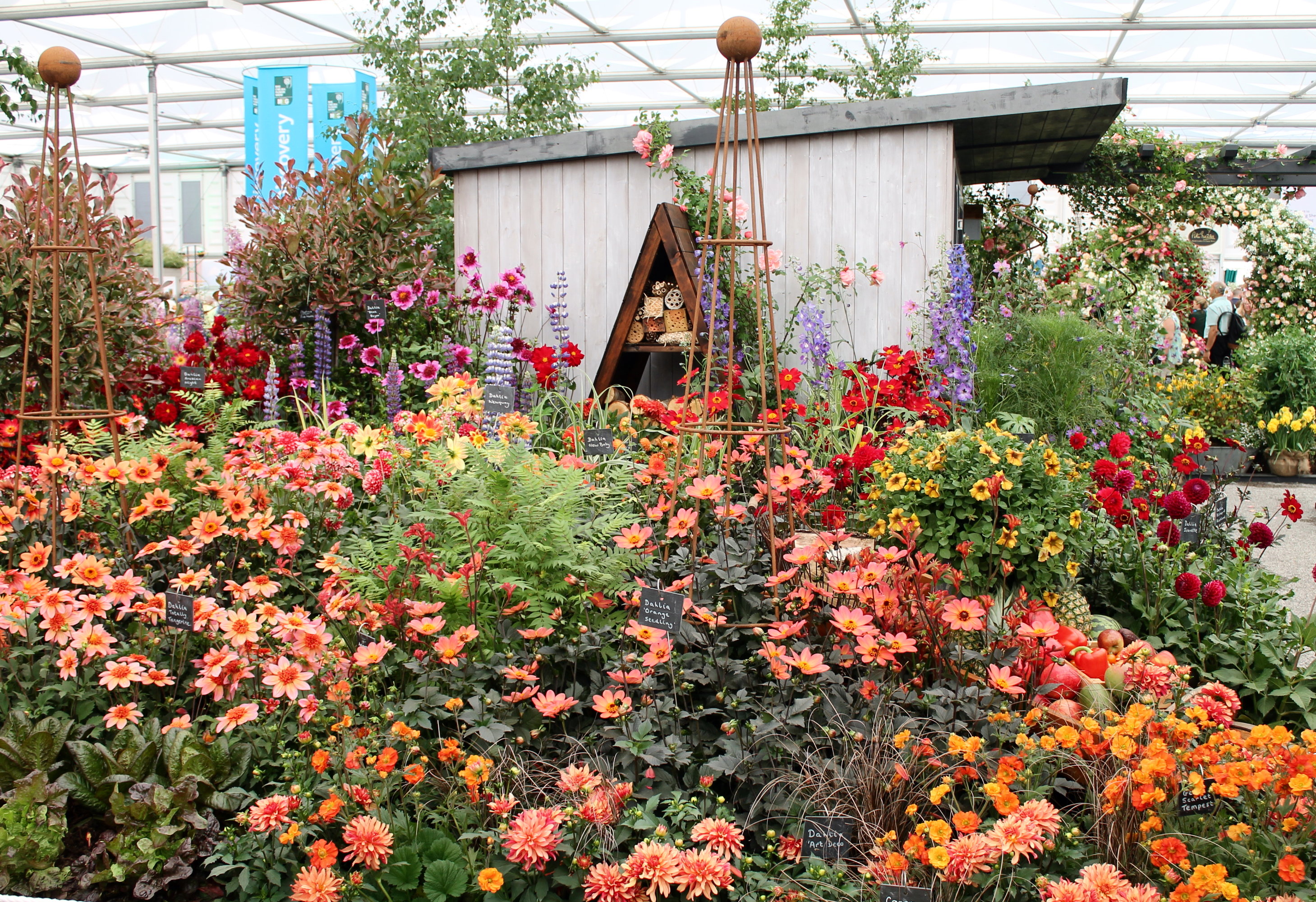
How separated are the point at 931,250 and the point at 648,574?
319cm

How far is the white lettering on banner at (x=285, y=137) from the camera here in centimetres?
798

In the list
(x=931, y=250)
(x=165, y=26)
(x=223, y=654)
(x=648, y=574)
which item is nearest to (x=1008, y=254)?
(x=931, y=250)

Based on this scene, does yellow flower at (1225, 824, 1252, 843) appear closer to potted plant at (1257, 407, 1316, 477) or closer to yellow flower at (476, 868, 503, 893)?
yellow flower at (476, 868, 503, 893)

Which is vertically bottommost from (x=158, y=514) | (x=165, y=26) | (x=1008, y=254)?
(x=158, y=514)

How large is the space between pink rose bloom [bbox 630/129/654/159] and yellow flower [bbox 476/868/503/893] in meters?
4.22

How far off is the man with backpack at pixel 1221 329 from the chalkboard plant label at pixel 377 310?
8396 mm

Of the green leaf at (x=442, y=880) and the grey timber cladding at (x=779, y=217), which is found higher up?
the grey timber cladding at (x=779, y=217)

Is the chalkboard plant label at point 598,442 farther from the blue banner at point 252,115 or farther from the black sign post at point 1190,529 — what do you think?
the blue banner at point 252,115

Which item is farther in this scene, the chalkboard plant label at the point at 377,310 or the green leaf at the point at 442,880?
the chalkboard plant label at the point at 377,310

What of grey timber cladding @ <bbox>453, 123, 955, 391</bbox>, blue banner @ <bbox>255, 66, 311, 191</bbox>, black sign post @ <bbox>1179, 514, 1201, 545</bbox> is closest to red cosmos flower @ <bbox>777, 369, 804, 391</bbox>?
grey timber cladding @ <bbox>453, 123, 955, 391</bbox>

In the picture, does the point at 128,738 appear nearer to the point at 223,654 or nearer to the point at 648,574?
the point at 223,654

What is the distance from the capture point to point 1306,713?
2.34m

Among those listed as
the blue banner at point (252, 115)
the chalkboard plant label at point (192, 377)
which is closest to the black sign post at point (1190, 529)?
the chalkboard plant label at point (192, 377)

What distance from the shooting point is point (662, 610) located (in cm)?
178
